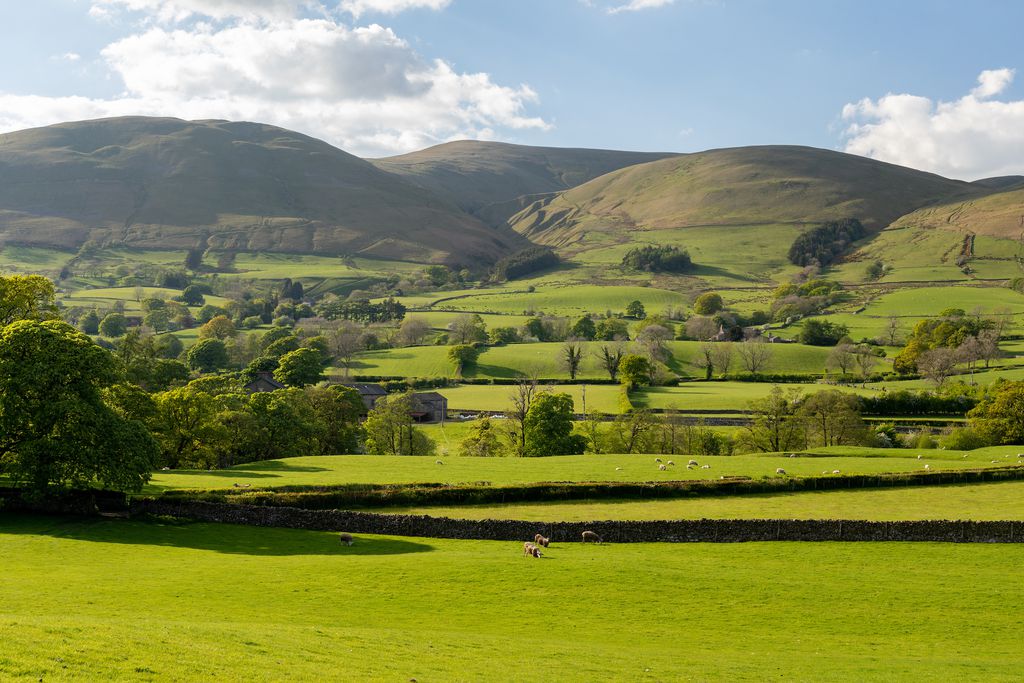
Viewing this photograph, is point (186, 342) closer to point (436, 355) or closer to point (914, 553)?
point (436, 355)

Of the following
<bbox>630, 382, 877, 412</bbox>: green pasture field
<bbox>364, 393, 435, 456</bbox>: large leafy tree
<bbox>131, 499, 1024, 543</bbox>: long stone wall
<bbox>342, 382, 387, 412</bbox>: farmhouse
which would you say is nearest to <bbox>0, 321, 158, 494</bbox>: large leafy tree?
<bbox>131, 499, 1024, 543</bbox>: long stone wall

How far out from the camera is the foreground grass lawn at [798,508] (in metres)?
45.6

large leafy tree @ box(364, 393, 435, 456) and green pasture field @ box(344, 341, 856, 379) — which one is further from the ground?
green pasture field @ box(344, 341, 856, 379)

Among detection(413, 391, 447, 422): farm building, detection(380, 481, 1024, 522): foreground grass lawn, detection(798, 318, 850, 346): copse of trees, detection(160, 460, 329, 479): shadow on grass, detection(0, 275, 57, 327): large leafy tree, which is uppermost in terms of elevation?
detection(0, 275, 57, 327): large leafy tree

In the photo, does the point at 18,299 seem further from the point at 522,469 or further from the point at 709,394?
the point at 709,394

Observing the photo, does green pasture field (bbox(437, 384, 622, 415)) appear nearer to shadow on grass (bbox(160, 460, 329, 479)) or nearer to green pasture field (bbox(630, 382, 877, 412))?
green pasture field (bbox(630, 382, 877, 412))

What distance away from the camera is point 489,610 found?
2944cm

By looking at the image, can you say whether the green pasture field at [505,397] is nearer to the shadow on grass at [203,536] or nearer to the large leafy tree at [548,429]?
the large leafy tree at [548,429]

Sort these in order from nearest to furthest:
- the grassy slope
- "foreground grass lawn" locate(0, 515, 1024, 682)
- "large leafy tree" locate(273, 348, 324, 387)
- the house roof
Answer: "foreground grass lawn" locate(0, 515, 1024, 682) → the grassy slope → "large leafy tree" locate(273, 348, 324, 387) → the house roof

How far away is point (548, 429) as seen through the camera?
7912 centimetres

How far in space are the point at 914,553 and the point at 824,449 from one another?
1372 inches

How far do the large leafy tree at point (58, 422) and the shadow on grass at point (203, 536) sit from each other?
72.7 inches

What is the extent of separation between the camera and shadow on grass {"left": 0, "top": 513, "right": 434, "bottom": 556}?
3759 centimetres

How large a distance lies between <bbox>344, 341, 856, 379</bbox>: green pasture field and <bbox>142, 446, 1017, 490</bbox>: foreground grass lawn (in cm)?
7339
